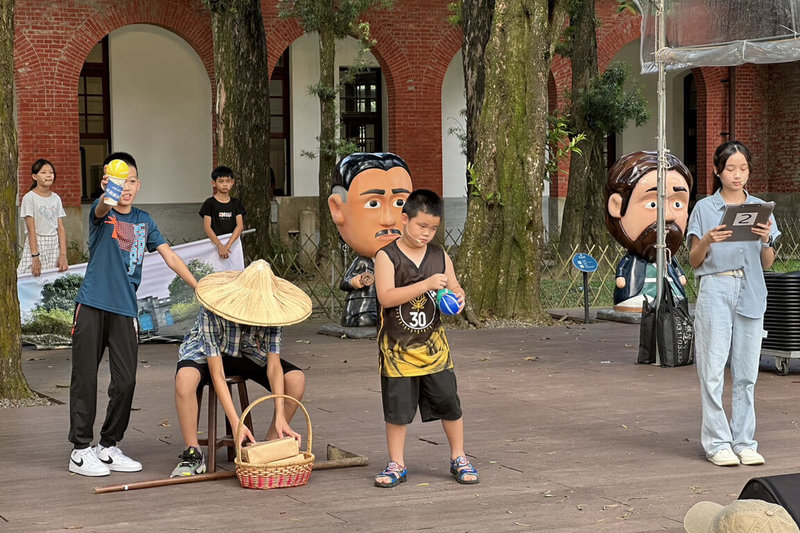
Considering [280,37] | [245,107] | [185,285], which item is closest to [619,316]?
[185,285]

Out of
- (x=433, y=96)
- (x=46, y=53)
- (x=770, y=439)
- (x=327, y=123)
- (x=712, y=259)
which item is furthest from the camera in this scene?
(x=433, y=96)

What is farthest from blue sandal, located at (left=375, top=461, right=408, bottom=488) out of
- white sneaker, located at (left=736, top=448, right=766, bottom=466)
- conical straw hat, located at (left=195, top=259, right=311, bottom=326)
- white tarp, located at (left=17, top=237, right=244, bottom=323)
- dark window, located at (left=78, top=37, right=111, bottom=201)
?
dark window, located at (left=78, top=37, right=111, bottom=201)

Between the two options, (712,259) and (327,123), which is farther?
(327,123)

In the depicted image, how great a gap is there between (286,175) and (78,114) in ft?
14.3

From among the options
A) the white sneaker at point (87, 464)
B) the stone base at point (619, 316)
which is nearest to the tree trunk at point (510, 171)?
the stone base at point (619, 316)

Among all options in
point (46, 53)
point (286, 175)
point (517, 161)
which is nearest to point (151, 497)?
point (517, 161)

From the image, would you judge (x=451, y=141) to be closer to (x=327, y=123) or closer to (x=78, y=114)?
(x=327, y=123)

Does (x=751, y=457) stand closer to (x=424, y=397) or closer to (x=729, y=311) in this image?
(x=729, y=311)

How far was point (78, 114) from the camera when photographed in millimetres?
22844

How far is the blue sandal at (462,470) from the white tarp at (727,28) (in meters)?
6.12

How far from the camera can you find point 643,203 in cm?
1370

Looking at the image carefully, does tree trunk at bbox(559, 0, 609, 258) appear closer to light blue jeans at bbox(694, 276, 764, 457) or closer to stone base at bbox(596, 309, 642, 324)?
stone base at bbox(596, 309, 642, 324)

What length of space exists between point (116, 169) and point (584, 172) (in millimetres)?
14656

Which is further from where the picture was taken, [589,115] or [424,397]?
[589,115]
